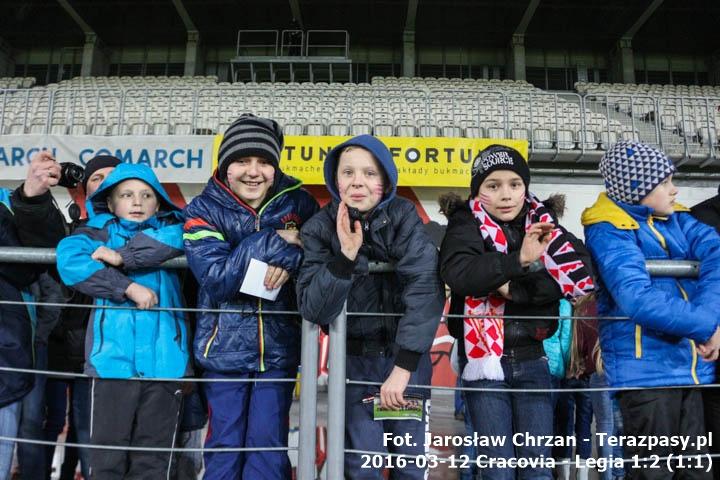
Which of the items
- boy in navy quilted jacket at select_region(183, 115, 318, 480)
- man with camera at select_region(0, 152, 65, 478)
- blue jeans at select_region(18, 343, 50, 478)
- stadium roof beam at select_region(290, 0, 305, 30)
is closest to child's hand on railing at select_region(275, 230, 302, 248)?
boy in navy quilted jacket at select_region(183, 115, 318, 480)

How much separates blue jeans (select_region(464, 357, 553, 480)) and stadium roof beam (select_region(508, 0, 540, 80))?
599 inches

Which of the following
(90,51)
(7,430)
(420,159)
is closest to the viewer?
(7,430)

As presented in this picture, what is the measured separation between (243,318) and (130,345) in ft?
1.43

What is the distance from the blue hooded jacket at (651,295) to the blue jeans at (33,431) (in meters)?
2.51

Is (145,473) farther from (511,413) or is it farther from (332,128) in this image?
(332,128)

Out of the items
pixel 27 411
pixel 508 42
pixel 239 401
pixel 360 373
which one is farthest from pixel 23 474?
pixel 508 42

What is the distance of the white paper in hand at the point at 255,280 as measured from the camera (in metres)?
1.66

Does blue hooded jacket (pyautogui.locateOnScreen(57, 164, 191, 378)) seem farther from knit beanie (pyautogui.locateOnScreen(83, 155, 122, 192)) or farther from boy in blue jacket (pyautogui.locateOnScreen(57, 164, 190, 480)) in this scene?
knit beanie (pyautogui.locateOnScreen(83, 155, 122, 192))

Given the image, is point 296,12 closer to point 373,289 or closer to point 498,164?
point 498,164

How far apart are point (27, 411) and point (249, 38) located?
15663mm

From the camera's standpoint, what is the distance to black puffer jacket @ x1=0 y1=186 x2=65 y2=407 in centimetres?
192

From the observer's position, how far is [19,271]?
2039mm

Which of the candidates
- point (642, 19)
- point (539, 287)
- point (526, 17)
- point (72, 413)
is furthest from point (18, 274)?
point (642, 19)

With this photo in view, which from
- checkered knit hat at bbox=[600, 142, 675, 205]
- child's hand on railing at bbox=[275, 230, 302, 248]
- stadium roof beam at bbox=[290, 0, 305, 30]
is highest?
stadium roof beam at bbox=[290, 0, 305, 30]
